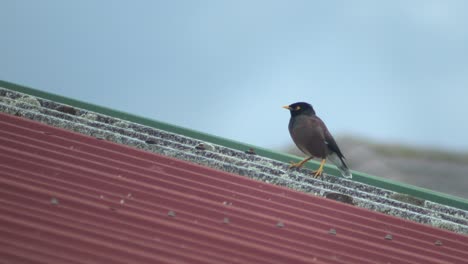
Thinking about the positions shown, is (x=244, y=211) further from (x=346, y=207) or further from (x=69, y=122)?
(x=69, y=122)

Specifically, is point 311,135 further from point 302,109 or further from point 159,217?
point 159,217

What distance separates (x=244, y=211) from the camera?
4.66 metres

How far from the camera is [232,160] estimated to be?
222 inches

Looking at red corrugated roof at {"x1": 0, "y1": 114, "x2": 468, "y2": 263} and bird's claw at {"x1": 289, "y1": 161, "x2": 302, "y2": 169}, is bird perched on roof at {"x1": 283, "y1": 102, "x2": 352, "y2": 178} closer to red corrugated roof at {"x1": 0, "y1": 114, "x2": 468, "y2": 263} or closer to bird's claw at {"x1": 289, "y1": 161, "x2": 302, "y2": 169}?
bird's claw at {"x1": 289, "y1": 161, "x2": 302, "y2": 169}

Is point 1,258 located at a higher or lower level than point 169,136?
lower

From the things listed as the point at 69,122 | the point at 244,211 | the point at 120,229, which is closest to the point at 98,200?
the point at 120,229

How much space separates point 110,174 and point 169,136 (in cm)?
123

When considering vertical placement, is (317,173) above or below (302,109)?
below

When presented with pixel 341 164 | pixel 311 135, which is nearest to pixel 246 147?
pixel 311 135

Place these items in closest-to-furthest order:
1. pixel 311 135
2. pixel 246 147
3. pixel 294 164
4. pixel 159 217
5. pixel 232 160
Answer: pixel 159 217
pixel 232 160
pixel 294 164
pixel 246 147
pixel 311 135

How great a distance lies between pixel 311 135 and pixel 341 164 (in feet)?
1.23

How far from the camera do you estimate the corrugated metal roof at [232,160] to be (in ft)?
17.6

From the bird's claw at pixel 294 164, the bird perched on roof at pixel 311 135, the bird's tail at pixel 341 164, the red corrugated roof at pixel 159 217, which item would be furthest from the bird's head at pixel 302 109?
the red corrugated roof at pixel 159 217

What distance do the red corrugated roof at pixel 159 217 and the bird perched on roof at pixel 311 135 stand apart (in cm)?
155
